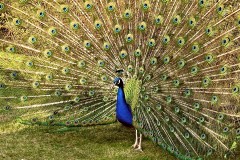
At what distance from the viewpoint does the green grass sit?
5.74 m

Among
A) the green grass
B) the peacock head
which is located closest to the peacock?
the peacock head

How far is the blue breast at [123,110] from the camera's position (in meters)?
5.29

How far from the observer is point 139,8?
536 cm

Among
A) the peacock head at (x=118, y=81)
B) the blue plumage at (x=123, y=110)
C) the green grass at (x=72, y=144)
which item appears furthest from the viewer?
the green grass at (x=72, y=144)

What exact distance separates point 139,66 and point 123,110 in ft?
2.12

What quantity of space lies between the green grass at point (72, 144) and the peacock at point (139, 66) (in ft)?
1.45

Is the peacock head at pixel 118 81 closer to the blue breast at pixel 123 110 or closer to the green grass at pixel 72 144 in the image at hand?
the blue breast at pixel 123 110

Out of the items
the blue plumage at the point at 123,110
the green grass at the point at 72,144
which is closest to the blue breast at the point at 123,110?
the blue plumage at the point at 123,110

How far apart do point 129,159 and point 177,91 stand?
1.16 meters

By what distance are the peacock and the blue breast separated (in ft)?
0.04

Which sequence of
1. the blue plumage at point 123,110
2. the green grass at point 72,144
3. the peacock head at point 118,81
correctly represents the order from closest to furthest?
the peacock head at point 118,81
the blue plumage at point 123,110
the green grass at point 72,144

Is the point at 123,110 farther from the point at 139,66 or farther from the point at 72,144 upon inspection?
the point at 72,144

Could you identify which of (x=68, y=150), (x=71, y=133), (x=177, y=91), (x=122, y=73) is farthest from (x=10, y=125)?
(x=177, y=91)

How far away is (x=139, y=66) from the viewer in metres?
5.52
